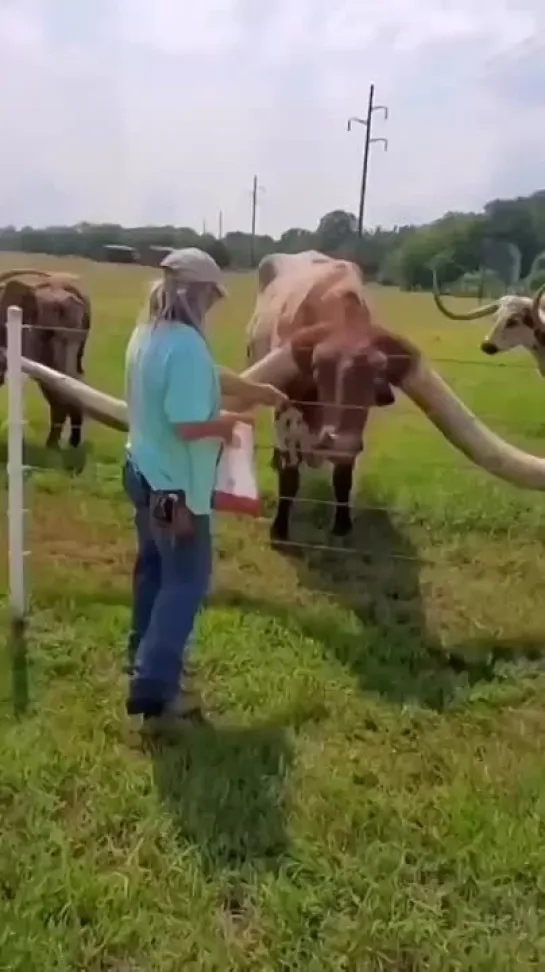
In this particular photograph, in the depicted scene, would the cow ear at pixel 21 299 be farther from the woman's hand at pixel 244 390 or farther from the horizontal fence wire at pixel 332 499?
the woman's hand at pixel 244 390

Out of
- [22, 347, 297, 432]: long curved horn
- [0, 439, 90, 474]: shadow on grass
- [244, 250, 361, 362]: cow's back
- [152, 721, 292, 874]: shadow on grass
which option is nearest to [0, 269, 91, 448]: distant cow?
Answer: [0, 439, 90, 474]: shadow on grass

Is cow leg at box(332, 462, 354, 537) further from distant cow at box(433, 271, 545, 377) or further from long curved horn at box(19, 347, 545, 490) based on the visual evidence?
distant cow at box(433, 271, 545, 377)

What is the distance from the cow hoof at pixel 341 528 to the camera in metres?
7.41

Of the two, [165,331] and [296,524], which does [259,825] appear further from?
[296,524]

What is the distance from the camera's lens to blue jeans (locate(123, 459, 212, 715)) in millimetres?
4207

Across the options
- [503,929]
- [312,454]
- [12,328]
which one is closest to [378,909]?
[503,929]

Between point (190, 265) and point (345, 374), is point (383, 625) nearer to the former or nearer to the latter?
point (345, 374)

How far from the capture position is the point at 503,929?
3211 mm

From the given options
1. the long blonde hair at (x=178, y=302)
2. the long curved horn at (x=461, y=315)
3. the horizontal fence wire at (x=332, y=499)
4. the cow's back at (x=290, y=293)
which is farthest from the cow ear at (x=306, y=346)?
the long blonde hair at (x=178, y=302)

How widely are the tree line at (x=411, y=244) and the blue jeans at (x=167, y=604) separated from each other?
2.09 meters

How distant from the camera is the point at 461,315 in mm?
9258

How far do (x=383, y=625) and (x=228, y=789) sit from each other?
195cm

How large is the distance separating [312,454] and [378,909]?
3.86 m

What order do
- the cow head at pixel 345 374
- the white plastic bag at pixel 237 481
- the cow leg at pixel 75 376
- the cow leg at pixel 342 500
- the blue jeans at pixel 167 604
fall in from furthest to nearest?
the cow leg at pixel 75 376, the cow leg at pixel 342 500, the cow head at pixel 345 374, the white plastic bag at pixel 237 481, the blue jeans at pixel 167 604
